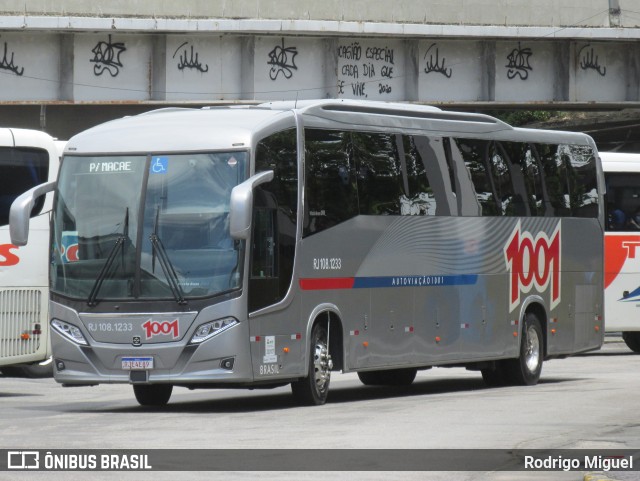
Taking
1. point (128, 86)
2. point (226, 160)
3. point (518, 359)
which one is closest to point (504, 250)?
point (518, 359)

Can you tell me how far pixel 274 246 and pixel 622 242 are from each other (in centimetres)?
1437

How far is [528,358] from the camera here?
22453mm

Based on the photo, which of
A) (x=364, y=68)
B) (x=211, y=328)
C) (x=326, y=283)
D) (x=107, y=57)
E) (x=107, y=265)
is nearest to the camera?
(x=211, y=328)

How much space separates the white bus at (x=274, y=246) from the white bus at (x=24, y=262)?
3.71m

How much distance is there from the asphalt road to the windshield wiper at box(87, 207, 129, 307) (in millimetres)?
1206

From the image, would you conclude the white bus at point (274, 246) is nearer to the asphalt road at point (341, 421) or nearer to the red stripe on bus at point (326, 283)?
the red stripe on bus at point (326, 283)

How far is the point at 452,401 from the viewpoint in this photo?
1842cm

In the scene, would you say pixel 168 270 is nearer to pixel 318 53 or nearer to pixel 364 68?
pixel 318 53

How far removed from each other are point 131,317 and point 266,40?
16674 millimetres

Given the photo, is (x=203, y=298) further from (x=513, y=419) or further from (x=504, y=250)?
(x=504, y=250)

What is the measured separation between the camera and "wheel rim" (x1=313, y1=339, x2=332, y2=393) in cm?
1784

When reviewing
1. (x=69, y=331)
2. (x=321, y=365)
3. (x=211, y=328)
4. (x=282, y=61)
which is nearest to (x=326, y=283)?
(x=321, y=365)

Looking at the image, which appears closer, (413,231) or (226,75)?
(413,231)

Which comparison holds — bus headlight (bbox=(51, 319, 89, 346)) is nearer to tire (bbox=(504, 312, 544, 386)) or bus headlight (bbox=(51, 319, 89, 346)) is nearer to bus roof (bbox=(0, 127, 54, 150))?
bus roof (bbox=(0, 127, 54, 150))
